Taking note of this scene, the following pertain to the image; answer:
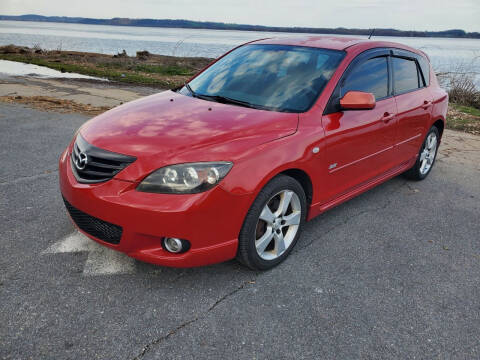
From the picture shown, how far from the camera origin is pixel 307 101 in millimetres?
3367

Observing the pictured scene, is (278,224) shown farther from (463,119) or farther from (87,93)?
(87,93)

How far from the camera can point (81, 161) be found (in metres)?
2.86

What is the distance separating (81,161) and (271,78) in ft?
5.77

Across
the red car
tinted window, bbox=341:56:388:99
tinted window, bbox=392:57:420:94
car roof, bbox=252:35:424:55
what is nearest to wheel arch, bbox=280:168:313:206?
the red car

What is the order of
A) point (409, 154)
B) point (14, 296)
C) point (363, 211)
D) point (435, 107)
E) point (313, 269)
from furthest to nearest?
point (435, 107) < point (409, 154) < point (363, 211) < point (313, 269) < point (14, 296)

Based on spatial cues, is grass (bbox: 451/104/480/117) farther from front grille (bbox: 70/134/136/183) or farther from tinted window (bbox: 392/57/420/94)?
front grille (bbox: 70/134/136/183)

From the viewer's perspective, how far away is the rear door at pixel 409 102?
14.3 ft

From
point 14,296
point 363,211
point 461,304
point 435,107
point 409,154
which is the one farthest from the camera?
point 435,107

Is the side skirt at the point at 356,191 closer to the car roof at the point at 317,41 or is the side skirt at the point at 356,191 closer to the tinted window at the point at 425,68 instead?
the tinted window at the point at 425,68

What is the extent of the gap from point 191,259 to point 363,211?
2330 mm

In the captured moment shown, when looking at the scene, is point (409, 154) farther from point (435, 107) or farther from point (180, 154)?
point (180, 154)

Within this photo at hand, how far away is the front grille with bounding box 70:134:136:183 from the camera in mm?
2676

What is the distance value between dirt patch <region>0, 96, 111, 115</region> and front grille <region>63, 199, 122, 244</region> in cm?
577

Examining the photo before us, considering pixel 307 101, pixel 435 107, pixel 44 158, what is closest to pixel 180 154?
pixel 307 101
